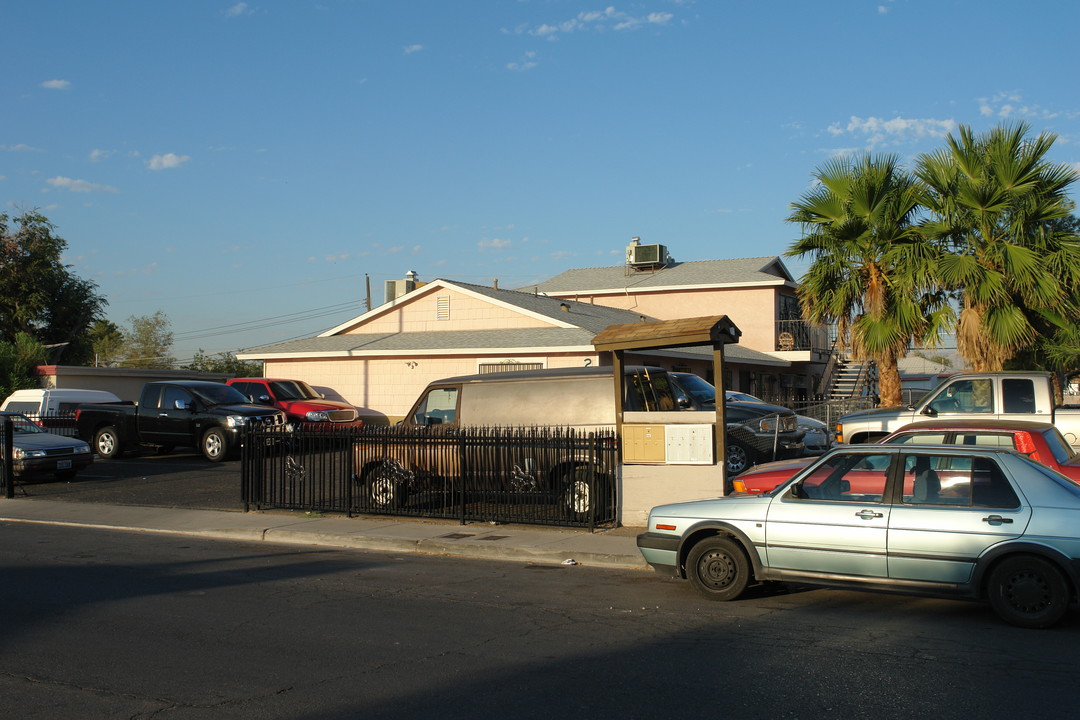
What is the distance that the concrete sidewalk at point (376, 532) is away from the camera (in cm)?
1145

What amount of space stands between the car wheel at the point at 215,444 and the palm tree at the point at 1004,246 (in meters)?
16.2

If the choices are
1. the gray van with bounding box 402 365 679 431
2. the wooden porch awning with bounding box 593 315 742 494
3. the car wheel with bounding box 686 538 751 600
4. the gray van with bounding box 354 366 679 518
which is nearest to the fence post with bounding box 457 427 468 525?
the gray van with bounding box 354 366 679 518

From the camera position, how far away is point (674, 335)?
12.0 m

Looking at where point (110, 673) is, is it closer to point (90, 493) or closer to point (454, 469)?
point (454, 469)

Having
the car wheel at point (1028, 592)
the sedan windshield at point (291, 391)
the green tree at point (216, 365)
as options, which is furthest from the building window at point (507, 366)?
the green tree at point (216, 365)

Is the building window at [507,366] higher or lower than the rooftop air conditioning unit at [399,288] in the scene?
lower

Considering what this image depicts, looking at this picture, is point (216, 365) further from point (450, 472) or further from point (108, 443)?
point (450, 472)

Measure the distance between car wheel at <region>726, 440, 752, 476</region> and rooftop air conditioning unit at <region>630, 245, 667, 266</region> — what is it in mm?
23635

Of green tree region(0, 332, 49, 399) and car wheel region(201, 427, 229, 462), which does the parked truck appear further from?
green tree region(0, 332, 49, 399)

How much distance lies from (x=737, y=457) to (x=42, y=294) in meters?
42.1

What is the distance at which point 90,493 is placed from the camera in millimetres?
18406

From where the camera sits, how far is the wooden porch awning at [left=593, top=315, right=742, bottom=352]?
11883 mm

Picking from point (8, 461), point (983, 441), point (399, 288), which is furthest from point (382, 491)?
point (399, 288)

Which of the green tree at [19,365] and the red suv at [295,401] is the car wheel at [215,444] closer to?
the red suv at [295,401]
